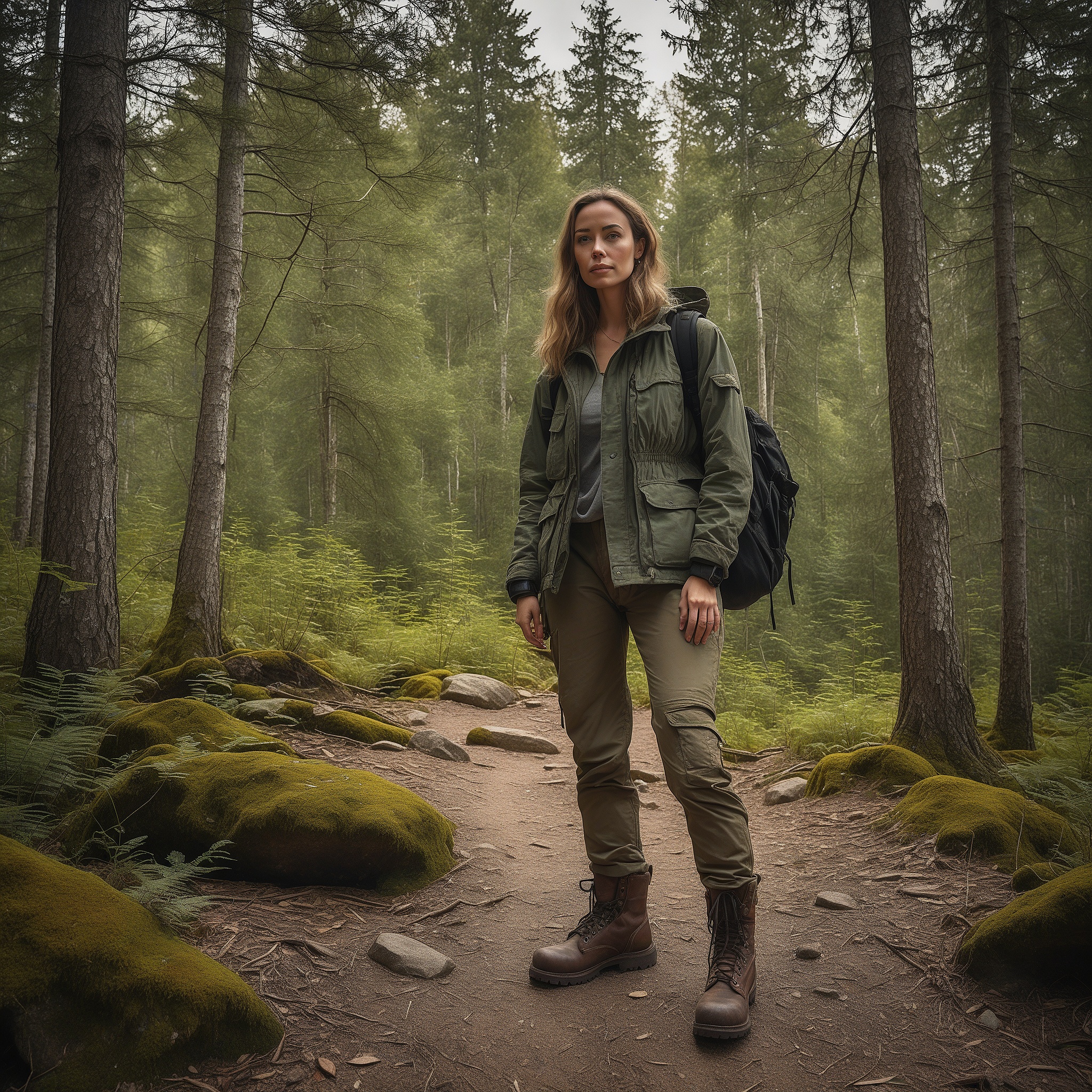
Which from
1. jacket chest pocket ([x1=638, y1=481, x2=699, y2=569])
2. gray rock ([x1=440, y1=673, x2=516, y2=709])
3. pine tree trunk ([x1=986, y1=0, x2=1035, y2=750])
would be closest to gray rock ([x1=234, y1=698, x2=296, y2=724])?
gray rock ([x1=440, y1=673, x2=516, y2=709])

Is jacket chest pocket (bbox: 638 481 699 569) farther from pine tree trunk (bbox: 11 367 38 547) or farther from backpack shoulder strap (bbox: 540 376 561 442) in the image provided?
pine tree trunk (bbox: 11 367 38 547)

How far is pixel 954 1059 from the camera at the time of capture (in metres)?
2.30

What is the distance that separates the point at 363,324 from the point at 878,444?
12.1 meters

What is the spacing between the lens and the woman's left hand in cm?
264

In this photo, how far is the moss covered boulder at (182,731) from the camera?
172 inches

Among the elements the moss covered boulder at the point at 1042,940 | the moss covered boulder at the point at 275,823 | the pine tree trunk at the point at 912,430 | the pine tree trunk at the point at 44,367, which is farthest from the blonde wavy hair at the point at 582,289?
the pine tree trunk at the point at 44,367

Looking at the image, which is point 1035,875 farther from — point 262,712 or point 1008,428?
point 1008,428

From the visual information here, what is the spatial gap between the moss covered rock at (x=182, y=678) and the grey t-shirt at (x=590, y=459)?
4148 millimetres

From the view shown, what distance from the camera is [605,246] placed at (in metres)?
3.10

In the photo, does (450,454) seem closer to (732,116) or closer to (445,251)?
(445,251)

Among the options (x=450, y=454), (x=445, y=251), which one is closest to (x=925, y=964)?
(x=450, y=454)

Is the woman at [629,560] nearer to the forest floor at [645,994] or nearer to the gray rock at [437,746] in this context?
the forest floor at [645,994]

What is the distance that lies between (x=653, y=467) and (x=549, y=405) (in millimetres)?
675

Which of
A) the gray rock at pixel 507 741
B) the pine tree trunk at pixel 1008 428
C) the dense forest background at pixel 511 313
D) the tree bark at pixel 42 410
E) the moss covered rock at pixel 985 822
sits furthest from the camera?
the tree bark at pixel 42 410
